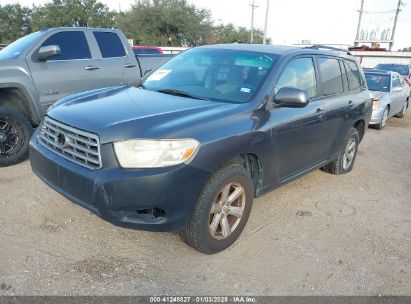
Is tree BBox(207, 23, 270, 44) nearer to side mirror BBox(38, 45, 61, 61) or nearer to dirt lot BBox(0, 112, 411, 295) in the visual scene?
side mirror BBox(38, 45, 61, 61)

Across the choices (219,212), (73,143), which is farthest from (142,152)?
(219,212)

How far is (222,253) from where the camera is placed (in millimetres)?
3439

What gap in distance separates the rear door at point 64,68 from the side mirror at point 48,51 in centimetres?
15

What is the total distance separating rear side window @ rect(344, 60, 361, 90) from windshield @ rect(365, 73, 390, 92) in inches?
212

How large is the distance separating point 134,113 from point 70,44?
11.9 feet

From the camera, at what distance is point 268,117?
363 centimetres

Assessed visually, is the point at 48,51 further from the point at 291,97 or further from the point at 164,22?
the point at 164,22

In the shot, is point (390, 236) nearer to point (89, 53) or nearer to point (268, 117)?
point (268, 117)

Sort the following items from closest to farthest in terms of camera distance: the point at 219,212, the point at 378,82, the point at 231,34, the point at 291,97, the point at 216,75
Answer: the point at 219,212 → the point at 291,97 → the point at 216,75 → the point at 378,82 → the point at 231,34

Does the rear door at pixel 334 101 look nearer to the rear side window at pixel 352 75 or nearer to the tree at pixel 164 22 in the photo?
the rear side window at pixel 352 75

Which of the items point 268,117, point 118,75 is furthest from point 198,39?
point 268,117

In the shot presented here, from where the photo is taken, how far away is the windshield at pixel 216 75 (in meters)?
3.73

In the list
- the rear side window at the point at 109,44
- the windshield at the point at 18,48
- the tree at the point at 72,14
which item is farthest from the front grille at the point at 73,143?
the tree at the point at 72,14

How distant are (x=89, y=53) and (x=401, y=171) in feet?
17.8
